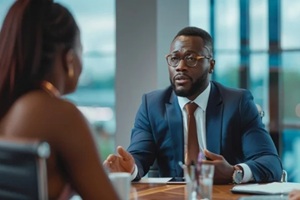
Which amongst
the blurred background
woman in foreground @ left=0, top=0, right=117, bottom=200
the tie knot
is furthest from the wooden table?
the blurred background

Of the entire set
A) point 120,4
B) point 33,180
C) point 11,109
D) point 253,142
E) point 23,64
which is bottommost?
point 253,142

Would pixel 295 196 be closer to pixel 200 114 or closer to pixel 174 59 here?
pixel 200 114

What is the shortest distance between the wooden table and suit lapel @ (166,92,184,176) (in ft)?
1.32

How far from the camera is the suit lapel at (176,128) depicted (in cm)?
273

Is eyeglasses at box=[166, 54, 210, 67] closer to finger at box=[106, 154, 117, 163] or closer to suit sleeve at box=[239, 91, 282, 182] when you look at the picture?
suit sleeve at box=[239, 91, 282, 182]

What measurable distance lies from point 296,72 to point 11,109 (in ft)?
14.7

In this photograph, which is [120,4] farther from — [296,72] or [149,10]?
[296,72]

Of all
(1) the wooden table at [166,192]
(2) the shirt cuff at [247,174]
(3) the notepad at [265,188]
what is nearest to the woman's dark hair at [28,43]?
(1) the wooden table at [166,192]

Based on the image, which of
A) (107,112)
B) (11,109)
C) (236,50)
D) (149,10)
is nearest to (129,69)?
(149,10)

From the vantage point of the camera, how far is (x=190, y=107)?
277 centimetres

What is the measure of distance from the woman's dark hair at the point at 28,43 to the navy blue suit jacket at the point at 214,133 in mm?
1231

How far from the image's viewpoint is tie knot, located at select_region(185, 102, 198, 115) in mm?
2763

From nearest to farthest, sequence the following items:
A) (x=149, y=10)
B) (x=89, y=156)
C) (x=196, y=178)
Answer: (x=89, y=156) < (x=196, y=178) < (x=149, y=10)

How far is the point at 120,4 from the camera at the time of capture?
410cm
